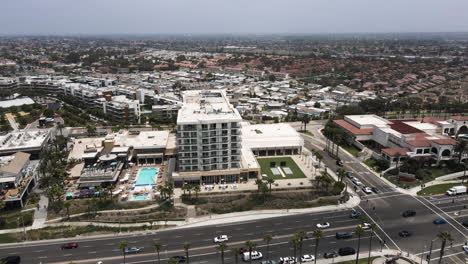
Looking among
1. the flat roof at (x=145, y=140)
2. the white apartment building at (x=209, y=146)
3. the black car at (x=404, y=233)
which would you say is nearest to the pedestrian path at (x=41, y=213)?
the flat roof at (x=145, y=140)

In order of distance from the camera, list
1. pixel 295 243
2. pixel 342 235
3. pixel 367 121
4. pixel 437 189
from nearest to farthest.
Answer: pixel 295 243, pixel 342 235, pixel 437 189, pixel 367 121

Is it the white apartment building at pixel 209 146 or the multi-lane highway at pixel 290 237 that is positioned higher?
the white apartment building at pixel 209 146

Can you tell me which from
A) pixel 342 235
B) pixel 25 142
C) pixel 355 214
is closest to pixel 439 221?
pixel 355 214

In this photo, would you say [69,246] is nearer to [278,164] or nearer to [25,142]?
[25,142]

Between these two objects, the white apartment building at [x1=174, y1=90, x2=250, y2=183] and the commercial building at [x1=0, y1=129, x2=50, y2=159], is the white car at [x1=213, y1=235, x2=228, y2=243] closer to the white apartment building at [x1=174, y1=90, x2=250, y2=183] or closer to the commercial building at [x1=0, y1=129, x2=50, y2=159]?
the white apartment building at [x1=174, y1=90, x2=250, y2=183]

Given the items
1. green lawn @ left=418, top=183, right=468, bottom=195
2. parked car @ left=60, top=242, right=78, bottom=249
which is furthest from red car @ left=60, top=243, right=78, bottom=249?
green lawn @ left=418, top=183, right=468, bottom=195

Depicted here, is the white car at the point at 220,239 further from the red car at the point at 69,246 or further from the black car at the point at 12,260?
the black car at the point at 12,260

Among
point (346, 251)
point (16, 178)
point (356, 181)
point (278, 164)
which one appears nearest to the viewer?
point (346, 251)
